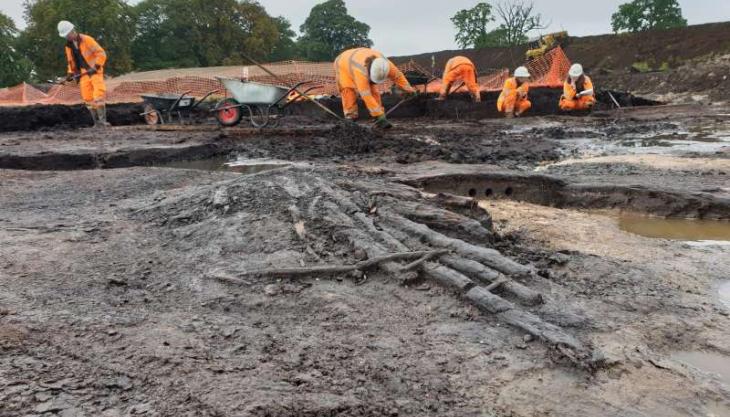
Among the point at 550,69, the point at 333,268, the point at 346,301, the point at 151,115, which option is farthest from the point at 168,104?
the point at 550,69

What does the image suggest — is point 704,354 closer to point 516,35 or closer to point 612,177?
point 612,177

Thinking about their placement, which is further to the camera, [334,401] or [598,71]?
[598,71]

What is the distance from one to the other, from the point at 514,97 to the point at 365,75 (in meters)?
6.00

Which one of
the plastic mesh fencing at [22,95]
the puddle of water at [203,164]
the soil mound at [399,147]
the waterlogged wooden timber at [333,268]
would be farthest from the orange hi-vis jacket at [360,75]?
the plastic mesh fencing at [22,95]

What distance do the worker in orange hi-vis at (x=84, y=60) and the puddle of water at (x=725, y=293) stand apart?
1037 cm

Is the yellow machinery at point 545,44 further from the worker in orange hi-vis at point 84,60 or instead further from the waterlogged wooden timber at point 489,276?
the waterlogged wooden timber at point 489,276

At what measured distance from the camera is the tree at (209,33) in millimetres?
39219

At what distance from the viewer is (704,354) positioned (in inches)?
91.0

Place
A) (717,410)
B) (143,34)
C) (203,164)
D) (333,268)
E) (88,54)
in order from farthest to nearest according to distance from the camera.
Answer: (143,34)
(88,54)
(203,164)
(333,268)
(717,410)

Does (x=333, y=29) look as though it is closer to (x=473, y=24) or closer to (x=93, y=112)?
(x=473, y=24)

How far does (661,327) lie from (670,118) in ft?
37.0

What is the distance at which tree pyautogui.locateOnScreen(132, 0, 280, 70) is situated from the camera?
39219 mm

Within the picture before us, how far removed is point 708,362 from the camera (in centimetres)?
225

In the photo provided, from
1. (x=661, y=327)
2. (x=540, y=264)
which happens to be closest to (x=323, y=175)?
(x=540, y=264)
